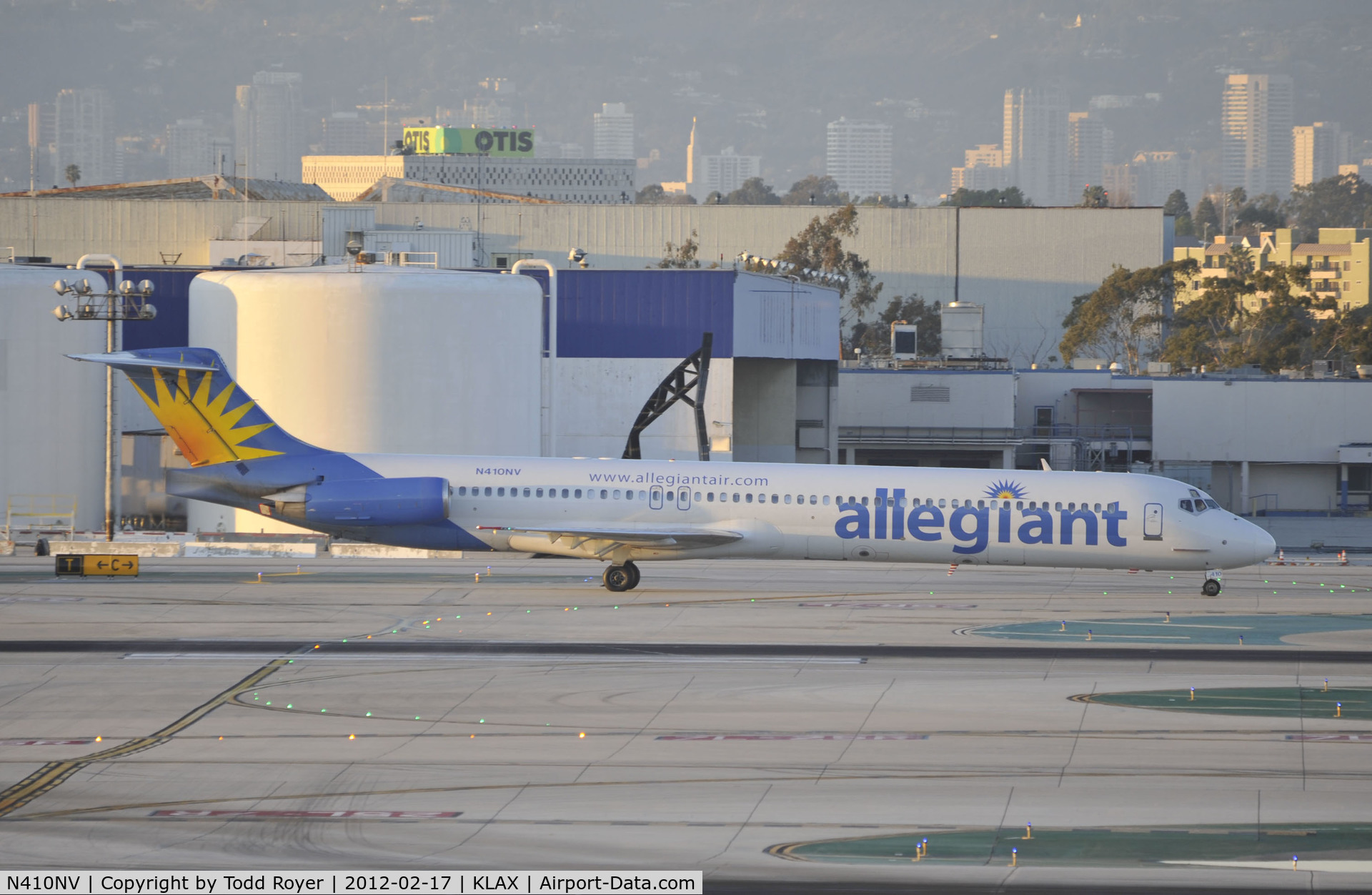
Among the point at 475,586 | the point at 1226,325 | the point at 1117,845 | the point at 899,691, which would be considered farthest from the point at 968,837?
the point at 1226,325

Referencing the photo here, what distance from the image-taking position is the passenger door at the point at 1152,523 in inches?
1460

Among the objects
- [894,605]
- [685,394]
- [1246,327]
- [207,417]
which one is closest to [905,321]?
[1246,327]

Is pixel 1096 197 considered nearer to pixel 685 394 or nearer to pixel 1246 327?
pixel 1246 327

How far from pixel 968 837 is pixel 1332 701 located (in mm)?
10443

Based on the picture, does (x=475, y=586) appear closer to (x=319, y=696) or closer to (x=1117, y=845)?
(x=319, y=696)

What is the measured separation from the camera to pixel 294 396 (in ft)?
161

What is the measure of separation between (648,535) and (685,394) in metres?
24.5

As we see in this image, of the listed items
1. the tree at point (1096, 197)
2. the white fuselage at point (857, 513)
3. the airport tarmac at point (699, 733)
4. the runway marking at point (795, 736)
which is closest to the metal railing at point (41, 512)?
the airport tarmac at point (699, 733)

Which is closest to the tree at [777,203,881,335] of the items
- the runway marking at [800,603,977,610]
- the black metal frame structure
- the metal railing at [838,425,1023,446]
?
the metal railing at [838,425,1023,446]

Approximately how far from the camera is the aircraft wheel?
37.5 meters

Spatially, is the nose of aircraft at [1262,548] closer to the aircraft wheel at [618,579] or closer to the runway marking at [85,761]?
the aircraft wheel at [618,579]

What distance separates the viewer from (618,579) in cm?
3750

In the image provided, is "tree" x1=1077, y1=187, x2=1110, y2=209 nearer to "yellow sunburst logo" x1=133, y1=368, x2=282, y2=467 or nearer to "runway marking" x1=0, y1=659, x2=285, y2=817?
"yellow sunburst logo" x1=133, y1=368, x2=282, y2=467

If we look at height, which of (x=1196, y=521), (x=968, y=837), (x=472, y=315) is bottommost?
(x=968, y=837)
